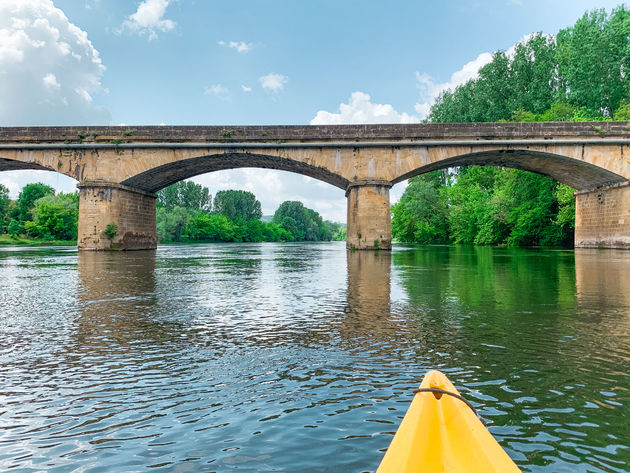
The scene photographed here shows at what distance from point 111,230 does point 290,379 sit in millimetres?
22718

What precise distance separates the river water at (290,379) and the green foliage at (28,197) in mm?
79889

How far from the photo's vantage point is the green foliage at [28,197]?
72938mm

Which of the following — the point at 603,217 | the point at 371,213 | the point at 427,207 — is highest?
the point at 427,207

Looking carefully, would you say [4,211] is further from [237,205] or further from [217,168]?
[217,168]

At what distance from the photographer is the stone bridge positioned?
21469 mm

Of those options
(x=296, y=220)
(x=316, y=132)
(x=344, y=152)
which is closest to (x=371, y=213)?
(x=344, y=152)

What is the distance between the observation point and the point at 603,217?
2467 centimetres

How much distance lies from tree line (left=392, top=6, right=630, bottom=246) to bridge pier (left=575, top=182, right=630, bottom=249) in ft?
8.66

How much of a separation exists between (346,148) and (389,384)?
20.0m

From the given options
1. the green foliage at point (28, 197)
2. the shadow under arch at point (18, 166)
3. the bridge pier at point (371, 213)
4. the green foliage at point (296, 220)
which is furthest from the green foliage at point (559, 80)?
the green foliage at point (296, 220)

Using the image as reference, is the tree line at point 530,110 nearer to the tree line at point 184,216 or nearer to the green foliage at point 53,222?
the tree line at point 184,216

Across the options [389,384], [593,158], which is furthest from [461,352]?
[593,158]

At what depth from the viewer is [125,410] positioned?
2506 mm

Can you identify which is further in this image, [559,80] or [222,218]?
[222,218]
